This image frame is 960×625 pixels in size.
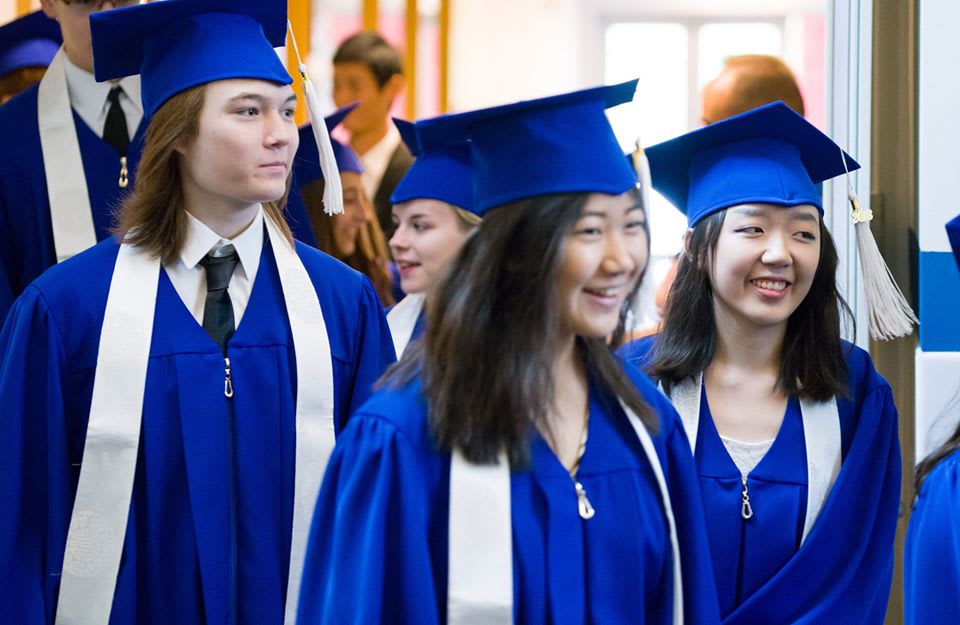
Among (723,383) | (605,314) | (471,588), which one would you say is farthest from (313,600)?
(723,383)

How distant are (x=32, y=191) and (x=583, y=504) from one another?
1919mm

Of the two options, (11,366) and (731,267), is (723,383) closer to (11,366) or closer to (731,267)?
(731,267)

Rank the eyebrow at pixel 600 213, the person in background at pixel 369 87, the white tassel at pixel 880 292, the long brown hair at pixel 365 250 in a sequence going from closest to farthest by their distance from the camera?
the eyebrow at pixel 600 213
the white tassel at pixel 880 292
the long brown hair at pixel 365 250
the person in background at pixel 369 87

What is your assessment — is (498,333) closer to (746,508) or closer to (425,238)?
(746,508)

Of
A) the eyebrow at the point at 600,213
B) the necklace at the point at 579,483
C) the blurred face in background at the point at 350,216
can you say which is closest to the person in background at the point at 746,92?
the blurred face in background at the point at 350,216

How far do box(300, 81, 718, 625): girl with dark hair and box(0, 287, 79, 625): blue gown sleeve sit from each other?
0.79 metres

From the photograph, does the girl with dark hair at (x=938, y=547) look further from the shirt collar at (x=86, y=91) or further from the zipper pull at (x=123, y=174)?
the shirt collar at (x=86, y=91)

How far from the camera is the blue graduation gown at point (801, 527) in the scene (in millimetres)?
2775

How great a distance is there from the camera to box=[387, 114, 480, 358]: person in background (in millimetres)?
3617

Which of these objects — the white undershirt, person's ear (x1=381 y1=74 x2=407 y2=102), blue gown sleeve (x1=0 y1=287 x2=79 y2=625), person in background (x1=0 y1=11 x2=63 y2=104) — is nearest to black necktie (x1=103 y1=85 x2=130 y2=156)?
person in background (x1=0 y1=11 x2=63 y2=104)

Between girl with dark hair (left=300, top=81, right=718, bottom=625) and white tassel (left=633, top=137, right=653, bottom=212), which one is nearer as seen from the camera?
girl with dark hair (left=300, top=81, right=718, bottom=625)

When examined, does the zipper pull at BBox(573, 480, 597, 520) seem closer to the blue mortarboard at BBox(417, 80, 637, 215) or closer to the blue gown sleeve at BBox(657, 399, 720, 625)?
the blue gown sleeve at BBox(657, 399, 720, 625)

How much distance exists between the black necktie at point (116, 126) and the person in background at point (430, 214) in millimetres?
708

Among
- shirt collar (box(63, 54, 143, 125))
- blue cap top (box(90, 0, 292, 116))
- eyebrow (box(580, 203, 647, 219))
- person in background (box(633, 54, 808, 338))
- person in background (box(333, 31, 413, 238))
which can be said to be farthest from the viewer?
person in background (box(333, 31, 413, 238))
